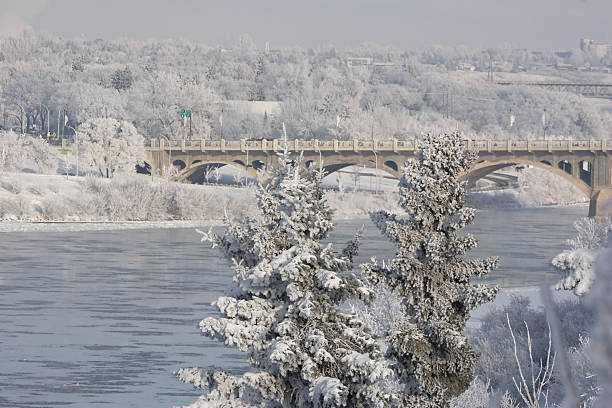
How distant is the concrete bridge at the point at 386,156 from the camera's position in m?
90.8

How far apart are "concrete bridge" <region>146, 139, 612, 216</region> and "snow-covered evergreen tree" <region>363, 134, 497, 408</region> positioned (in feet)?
246

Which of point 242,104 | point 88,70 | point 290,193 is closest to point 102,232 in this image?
point 290,193

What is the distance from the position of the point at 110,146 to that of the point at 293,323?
86.9 meters

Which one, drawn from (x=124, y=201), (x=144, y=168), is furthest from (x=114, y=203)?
(x=144, y=168)

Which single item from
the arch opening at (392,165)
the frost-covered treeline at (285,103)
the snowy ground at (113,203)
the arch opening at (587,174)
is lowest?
the snowy ground at (113,203)

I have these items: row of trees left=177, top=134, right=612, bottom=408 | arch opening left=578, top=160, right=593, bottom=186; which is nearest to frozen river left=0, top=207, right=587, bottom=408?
row of trees left=177, top=134, right=612, bottom=408

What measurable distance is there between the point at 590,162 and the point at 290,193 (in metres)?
81.4

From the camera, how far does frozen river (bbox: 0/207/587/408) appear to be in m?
25.2

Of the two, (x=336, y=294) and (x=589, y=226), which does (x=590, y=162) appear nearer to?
(x=589, y=226)

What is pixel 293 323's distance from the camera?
12281mm

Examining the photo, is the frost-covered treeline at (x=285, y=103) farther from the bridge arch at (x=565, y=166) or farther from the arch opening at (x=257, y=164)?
the arch opening at (x=257, y=164)

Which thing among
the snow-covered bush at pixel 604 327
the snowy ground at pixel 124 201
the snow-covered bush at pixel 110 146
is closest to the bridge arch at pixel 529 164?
the snowy ground at pixel 124 201

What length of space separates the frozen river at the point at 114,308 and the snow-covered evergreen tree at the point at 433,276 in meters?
11.1

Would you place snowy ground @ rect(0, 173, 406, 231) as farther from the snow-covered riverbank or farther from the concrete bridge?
the concrete bridge
